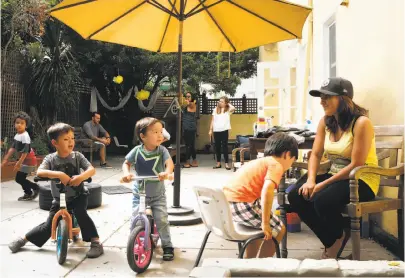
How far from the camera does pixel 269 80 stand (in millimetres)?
10086

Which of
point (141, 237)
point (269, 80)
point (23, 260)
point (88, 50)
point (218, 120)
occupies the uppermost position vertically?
point (88, 50)

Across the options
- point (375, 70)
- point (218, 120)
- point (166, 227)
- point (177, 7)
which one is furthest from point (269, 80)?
point (166, 227)

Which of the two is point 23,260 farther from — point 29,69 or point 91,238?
point 29,69

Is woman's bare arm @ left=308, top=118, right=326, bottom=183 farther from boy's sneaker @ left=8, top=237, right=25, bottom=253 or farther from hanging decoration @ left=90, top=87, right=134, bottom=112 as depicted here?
hanging decoration @ left=90, top=87, right=134, bottom=112

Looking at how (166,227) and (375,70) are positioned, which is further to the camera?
(375,70)

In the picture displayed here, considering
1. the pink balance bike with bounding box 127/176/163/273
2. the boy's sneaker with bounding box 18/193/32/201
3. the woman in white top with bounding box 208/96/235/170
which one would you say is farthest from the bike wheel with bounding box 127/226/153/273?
the woman in white top with bounding box 208/96/235/170

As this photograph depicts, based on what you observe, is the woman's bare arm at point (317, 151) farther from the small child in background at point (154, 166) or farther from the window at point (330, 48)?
the window at point (330, 48)

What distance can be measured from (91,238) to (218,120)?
23.5 ft

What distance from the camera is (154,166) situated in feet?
12.9

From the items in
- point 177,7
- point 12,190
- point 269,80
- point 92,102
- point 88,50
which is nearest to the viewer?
point 177,7

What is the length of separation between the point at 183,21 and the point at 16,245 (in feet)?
10.9

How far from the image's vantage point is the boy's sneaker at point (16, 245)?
13.1 feet

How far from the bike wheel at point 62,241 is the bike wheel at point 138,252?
25.4 inches

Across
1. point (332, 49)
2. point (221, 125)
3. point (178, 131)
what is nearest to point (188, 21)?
point (178, 131)
